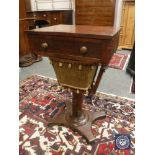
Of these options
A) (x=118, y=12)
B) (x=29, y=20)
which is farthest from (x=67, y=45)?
(x=118, y=12)

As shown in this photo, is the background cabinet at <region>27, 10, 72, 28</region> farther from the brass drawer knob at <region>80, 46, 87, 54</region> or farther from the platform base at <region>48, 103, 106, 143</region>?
the brass drawer knob at <region>80, 46, 87, 54</region>

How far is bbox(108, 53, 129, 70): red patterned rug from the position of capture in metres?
2.65

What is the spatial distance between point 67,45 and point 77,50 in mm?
65

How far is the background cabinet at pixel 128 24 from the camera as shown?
3266 millimetres

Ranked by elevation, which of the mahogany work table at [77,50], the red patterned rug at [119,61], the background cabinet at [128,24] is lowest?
the red patterned rug at [119,61]

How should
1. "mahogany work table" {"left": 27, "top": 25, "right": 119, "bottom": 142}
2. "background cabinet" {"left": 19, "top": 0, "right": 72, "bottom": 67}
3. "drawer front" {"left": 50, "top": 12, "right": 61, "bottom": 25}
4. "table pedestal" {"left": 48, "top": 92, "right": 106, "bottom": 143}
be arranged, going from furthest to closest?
"drawer front" {"left": 50, "top": 12, "right": 61, "bottom": 25}, "background cabinet" {"left": 19, "top": 0, "right": 72, "bottom": 67}, "table pedestal" {"left": 48, "top": 92, "right": 106, "bottom": 143}, "mahogany work table" {"left": 27, "top": 25, "right": 119, "bottom": 142}

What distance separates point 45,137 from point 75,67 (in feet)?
2.07

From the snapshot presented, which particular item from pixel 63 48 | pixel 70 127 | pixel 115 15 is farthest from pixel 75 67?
pixel 115 15

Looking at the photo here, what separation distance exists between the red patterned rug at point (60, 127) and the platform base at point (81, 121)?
4 centimetres

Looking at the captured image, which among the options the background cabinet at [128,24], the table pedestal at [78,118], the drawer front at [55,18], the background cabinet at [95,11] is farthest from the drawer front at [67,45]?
the background cabinet at [128,24]

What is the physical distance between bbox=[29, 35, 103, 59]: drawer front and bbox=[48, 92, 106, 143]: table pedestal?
17.8 inches

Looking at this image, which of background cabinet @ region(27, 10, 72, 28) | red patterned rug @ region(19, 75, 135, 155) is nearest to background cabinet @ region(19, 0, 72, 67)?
background cabinet @ region(27, 10, 72, 28)

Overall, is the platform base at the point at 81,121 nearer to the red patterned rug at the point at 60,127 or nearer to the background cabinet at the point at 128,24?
the red patterned rug at the point at 60,127
